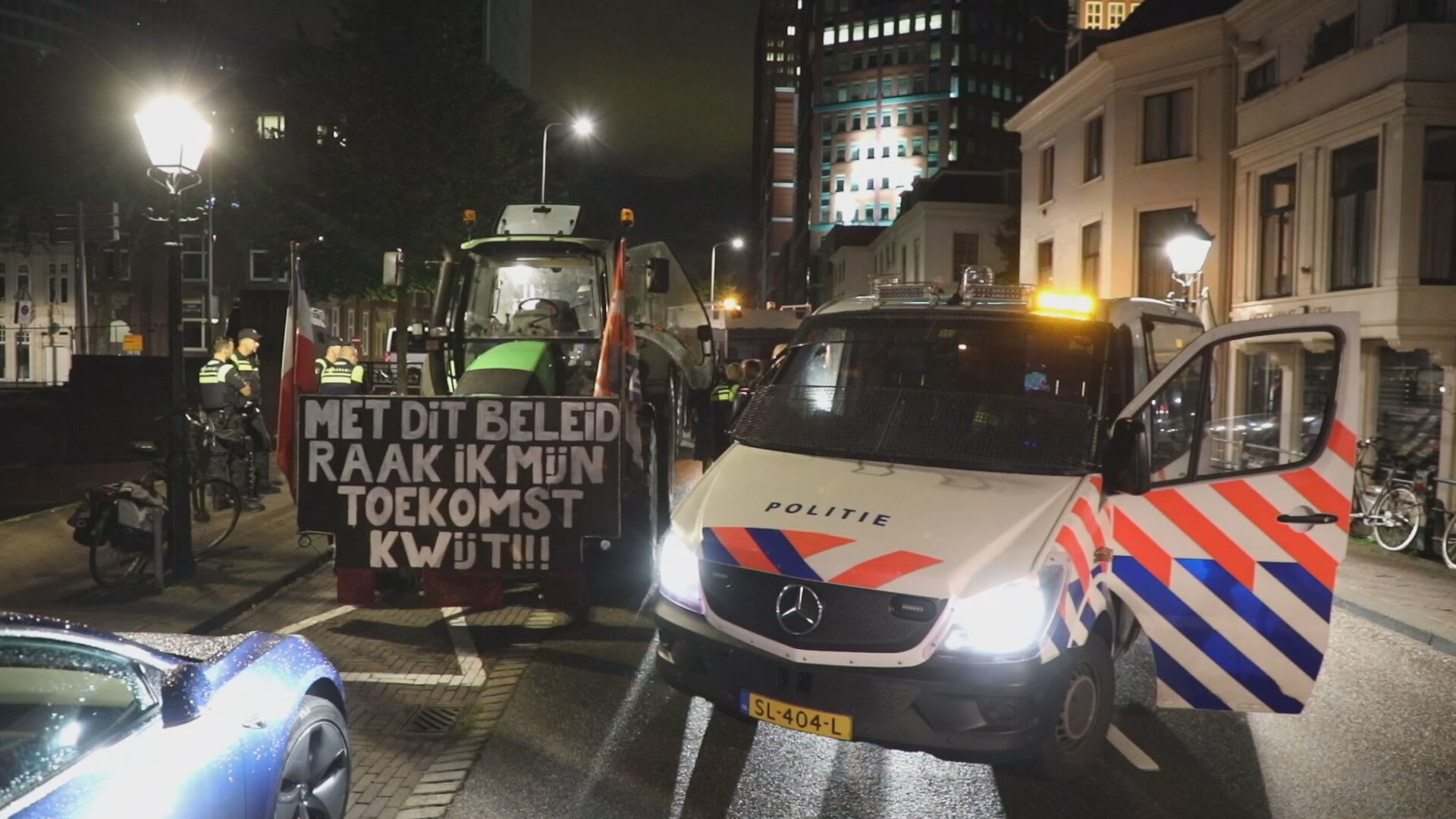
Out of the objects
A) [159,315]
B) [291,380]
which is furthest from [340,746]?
[159,315]

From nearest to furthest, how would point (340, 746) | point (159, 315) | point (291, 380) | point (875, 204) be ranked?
point (340, 746), point (291, 380), point (159, 315), point (875, 204)

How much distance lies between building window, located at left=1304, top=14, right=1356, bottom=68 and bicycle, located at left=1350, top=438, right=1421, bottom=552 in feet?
23.4

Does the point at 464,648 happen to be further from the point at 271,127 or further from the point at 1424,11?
the point at 271,127

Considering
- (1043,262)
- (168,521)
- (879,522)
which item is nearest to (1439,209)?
(879,522)

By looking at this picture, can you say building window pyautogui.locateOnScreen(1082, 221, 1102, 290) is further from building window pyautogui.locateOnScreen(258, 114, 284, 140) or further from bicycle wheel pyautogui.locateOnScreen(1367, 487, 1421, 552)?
building window pyautogui.locateOnScreen(258, 114, 284, 140)

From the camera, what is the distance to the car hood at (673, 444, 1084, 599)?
459 cm

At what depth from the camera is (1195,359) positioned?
5750 mm

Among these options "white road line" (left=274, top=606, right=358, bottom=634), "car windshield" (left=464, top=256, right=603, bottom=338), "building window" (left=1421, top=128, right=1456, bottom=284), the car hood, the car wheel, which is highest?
"building window" (left=1421, top=128, right=1456, bottom=284)

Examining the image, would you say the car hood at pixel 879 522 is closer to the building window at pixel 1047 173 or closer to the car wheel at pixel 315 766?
the car wheel at pixel 315 766

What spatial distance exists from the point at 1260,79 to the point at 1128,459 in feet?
59.8

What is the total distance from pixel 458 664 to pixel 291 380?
280 cm

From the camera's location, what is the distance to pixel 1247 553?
17.8 feet

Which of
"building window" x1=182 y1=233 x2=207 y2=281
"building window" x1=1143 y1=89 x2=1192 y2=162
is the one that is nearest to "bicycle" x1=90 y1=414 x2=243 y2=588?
"building window" x1=1143 y1=89 x2=1192 y2=162

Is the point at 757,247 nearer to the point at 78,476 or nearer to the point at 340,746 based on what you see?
the point at 78,476
